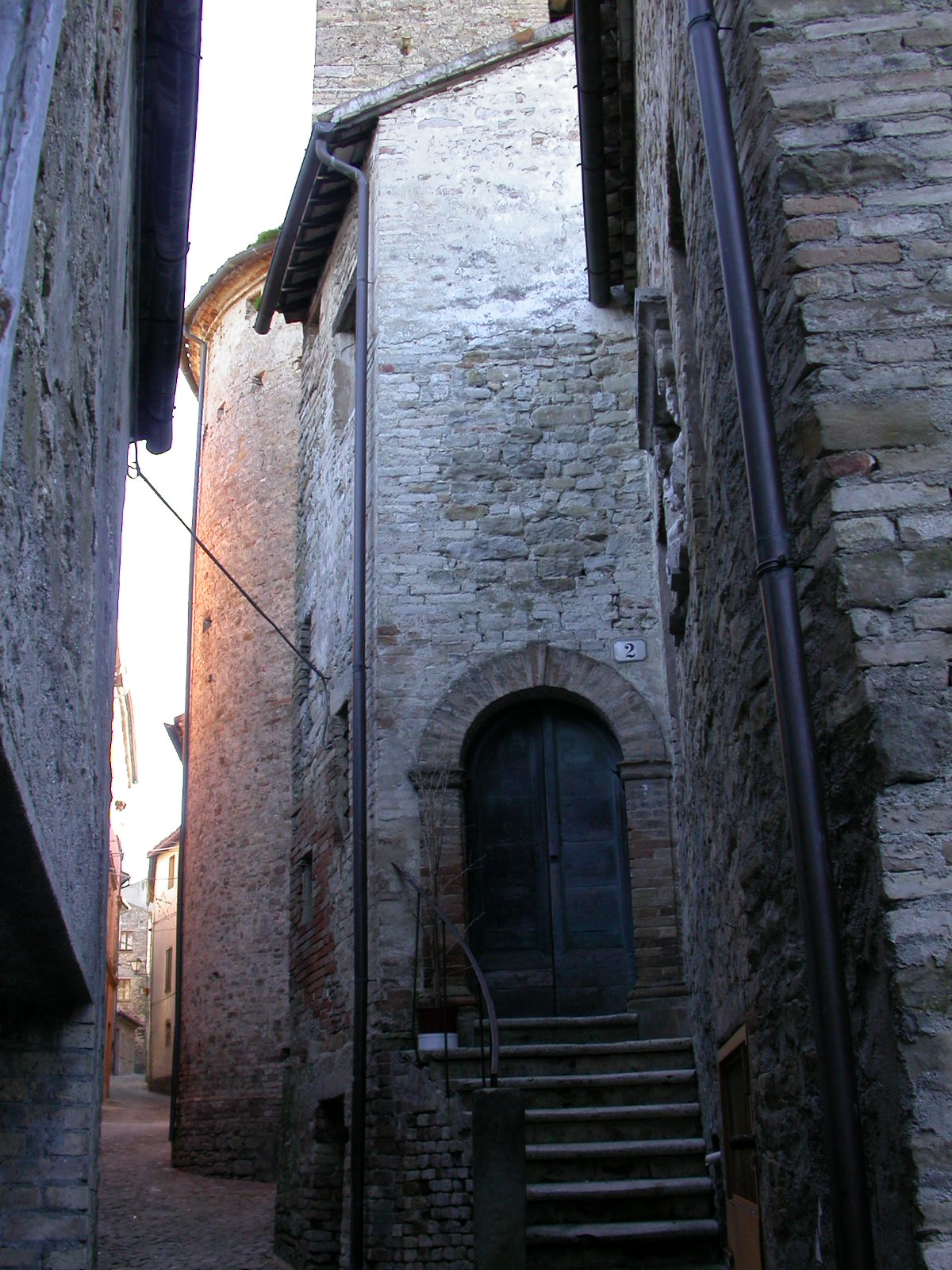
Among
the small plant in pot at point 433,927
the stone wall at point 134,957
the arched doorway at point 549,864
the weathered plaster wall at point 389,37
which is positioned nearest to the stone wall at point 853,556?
the small plant in pot at point 433,927

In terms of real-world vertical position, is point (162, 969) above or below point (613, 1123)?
above

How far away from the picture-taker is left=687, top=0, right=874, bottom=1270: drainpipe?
301 cm

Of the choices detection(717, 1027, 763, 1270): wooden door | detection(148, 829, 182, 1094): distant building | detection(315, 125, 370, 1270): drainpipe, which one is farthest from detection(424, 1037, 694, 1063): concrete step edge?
detection(148, 829, 182, 1094): distant building

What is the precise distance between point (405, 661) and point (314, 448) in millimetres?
3752

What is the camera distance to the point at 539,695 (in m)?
9.03

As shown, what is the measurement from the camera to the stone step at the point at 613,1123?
6938mm

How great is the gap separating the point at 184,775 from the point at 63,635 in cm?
1361

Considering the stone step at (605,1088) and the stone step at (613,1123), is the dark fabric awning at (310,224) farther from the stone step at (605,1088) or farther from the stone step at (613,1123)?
the stone step at (613,1123)

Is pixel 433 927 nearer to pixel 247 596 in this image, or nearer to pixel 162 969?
pixel 247 596

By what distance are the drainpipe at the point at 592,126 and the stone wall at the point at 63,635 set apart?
2647 mm

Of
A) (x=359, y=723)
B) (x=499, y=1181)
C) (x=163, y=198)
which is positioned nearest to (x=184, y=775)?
(x=359, y=723)

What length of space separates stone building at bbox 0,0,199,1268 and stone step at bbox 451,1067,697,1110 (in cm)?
281

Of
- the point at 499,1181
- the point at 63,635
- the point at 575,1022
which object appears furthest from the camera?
the point at 575,1022

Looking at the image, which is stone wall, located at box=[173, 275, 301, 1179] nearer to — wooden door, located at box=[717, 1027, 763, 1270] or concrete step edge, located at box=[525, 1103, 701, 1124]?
concrete step edge, located at box=[525, 1103, 701, 1124]
